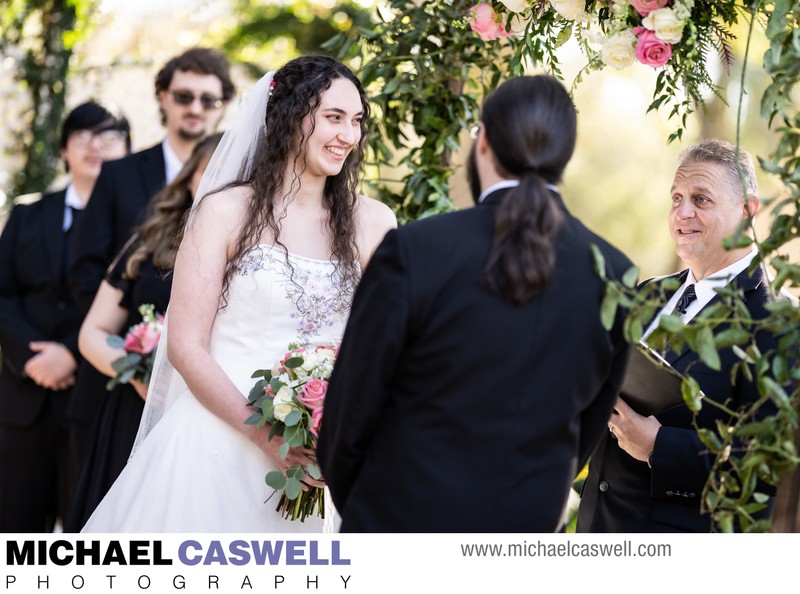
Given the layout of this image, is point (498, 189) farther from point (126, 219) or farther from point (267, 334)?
point (126, 219)

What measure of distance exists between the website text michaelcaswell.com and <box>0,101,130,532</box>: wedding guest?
3.07 m

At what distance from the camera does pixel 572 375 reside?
2129mm

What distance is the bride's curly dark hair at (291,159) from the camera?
3.07 m

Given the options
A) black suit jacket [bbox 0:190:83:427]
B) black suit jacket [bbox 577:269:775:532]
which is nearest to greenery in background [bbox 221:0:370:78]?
black suit jacket [bbox 0:190:83:427]

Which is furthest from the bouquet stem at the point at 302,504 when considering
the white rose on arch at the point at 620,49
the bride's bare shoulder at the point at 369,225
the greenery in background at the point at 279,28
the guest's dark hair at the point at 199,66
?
the greenery in background at the point at 279,28

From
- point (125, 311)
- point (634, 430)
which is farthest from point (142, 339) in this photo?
point (634, 430)

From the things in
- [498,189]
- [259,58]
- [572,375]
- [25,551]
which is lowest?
[25,551]

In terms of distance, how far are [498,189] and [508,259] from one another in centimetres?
18

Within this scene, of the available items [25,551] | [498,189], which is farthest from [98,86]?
[498,189]

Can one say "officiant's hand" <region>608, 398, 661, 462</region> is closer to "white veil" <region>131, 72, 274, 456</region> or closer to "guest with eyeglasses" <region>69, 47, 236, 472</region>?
"white veil" <region>131, 72, 274, 456</region>

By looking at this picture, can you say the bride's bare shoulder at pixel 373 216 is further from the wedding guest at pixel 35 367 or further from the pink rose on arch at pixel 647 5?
the wedding guest at pixel 35 367

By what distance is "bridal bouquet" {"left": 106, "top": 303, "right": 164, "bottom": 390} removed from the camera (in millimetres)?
3885

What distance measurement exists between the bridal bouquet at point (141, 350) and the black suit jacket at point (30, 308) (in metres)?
0.96

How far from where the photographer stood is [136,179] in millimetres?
4688
